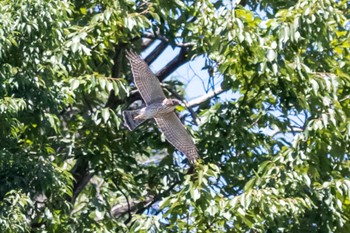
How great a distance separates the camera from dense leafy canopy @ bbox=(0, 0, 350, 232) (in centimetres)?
785

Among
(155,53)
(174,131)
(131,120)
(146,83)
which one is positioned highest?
(155,53)

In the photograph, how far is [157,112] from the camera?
334 inches

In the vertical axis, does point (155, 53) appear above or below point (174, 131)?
above

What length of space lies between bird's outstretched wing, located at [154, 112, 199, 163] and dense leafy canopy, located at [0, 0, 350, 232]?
22cm

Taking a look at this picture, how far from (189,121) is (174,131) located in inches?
33.9

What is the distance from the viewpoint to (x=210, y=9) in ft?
29.1

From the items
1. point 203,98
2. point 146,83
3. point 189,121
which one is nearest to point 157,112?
point 146,83

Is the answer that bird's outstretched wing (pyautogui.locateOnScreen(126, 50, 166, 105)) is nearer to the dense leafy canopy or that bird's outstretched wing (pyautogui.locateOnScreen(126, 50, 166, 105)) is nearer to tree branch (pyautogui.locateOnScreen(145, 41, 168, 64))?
the dense leafy canopy

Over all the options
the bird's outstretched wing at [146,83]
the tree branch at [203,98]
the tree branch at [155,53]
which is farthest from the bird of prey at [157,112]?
the tree branch at [155,53]

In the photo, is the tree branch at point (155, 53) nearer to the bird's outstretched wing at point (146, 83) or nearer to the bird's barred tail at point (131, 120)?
the bird's barred tail at point (131, 120)

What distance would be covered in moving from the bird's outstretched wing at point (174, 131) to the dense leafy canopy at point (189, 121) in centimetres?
22

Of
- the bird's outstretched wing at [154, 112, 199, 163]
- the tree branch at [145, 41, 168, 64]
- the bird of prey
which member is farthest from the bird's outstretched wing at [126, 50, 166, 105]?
the tree branch at [145, 41, 168, 64]

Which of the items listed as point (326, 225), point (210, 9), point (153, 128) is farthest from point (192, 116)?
point (326, 225)

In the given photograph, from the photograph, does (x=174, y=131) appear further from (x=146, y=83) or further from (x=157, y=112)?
(x=146, y=83)
